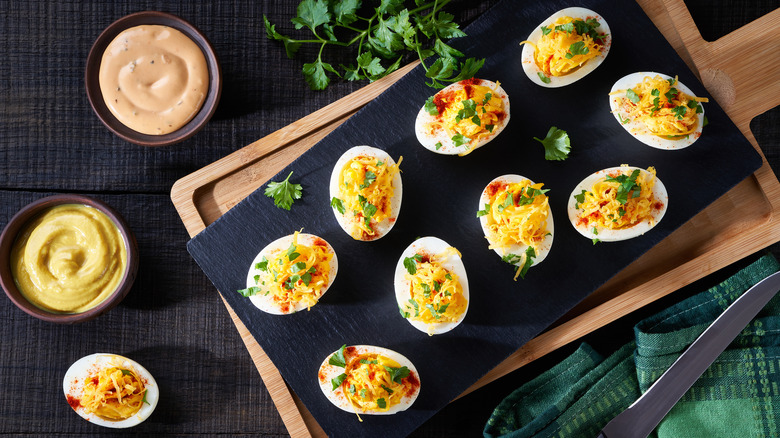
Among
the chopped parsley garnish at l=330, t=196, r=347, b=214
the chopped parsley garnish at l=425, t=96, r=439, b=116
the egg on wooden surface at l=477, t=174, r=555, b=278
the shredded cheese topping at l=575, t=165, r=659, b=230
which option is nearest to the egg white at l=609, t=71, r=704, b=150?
the shredded cheese topping at l=575, t=165, r=659, b=230

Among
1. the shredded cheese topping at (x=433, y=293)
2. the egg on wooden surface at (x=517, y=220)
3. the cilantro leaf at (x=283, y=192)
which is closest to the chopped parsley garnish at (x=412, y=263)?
the shredded cheese topping at (x=433, y=293)

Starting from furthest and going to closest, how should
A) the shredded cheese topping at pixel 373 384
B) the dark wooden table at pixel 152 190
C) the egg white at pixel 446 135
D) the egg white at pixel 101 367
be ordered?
the dark wooden table at pixel 152 190 → the egg white at pixel 101 367 → the egg white at pixel 446 135 → the shredded cheese topping at pixel 373 384

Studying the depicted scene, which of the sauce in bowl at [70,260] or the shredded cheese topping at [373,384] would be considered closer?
the shredded cheese topping at [373,384]

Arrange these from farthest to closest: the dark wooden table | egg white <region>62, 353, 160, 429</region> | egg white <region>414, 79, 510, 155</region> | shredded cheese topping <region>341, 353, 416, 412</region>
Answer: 1. the dark wooden table
2. egg white <region>62, 353, 160, 429</region>
3. egg white <region>414, 79, 510, 155</region>
4. shredded cheese topping <region>341, 353, 416, 412</region>

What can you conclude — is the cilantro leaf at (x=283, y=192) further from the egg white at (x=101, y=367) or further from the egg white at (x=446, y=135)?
the egg white at (x=101, y=367)

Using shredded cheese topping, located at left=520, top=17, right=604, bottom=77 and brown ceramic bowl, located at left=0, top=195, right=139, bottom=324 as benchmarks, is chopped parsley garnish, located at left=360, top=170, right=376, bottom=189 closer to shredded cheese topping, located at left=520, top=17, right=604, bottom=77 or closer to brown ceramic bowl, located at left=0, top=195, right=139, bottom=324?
shredded cheese topping, located at left=520, top=17, right=604, bottom=77

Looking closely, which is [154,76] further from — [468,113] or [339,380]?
[339,380]
